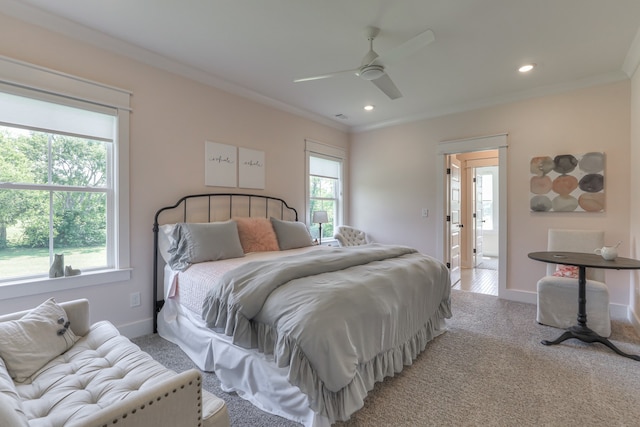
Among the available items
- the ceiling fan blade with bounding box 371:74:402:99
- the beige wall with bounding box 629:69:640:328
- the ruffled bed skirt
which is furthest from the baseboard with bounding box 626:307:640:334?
the ceiling fan blade with bounding box 371:74:402:99

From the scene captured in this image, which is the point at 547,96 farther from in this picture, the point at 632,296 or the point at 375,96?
the point at 632,296

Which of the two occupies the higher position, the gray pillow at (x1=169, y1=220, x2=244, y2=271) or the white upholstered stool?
the gray pillow at (x1=169, y1=220, x2=244, y2=271)

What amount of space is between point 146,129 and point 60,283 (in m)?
1.54

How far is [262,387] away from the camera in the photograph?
1.78 metres

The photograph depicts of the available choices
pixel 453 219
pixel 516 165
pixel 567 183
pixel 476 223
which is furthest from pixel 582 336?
pixel 476 223

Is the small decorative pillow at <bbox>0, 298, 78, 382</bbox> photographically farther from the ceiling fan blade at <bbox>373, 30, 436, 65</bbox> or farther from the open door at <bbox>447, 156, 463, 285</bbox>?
the open door at <bbox>447, 156, 463, 285</bbox>

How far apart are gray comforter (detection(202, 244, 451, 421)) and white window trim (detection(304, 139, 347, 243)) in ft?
7.44

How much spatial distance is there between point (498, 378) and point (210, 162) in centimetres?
336

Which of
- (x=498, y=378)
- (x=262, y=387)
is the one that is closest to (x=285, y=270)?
(x=262, y=387)

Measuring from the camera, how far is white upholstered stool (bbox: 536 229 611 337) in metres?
2.81

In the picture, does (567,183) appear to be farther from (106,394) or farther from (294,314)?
(106,394)

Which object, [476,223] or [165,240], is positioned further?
[476,223]

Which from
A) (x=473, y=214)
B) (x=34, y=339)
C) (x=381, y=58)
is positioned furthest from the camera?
(x=473, y=214)

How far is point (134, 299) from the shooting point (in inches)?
112
